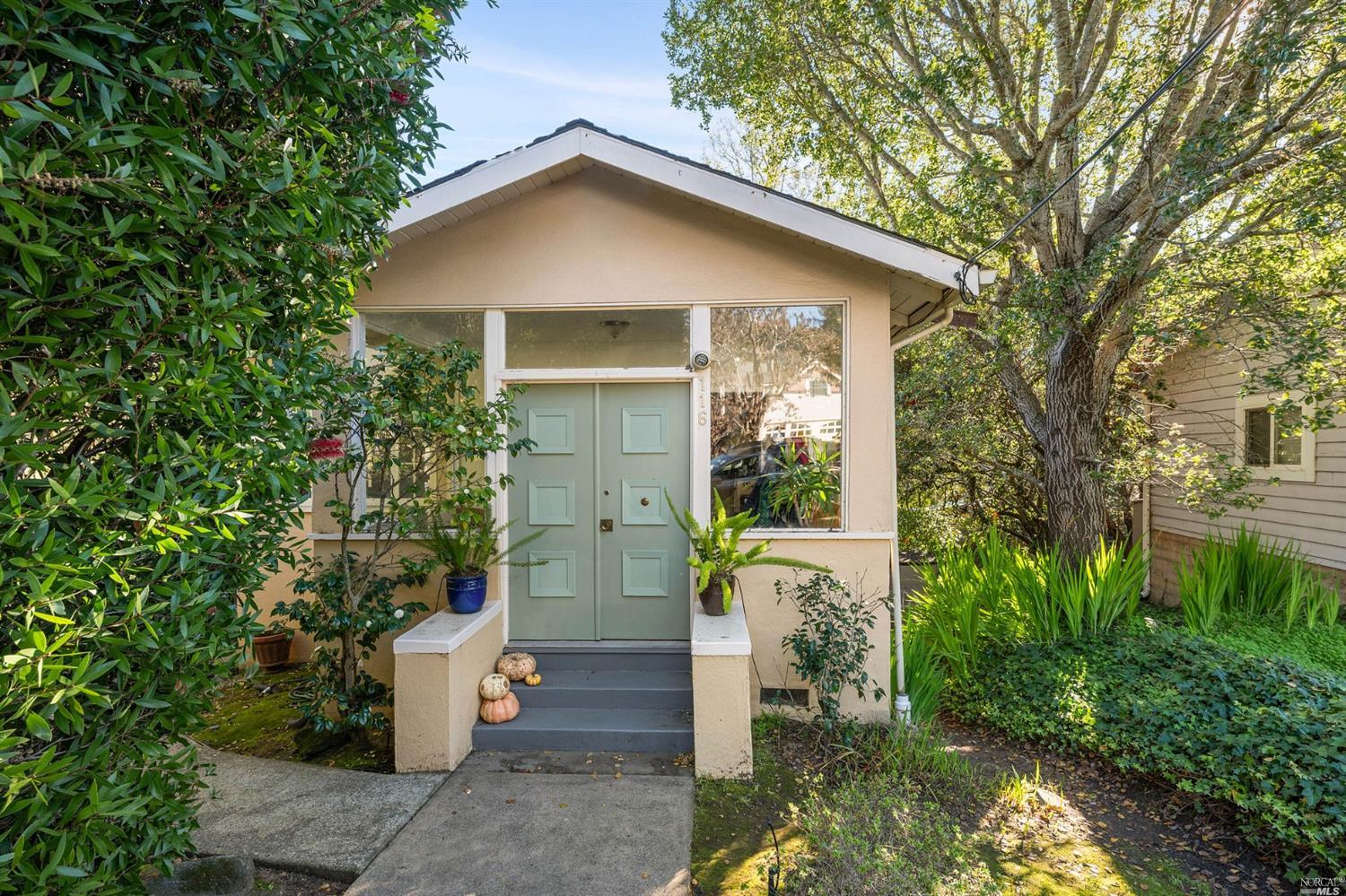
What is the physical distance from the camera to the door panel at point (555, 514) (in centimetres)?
517

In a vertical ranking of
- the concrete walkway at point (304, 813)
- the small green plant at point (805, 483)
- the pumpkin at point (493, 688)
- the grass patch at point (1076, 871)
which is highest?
the small green plant at point (805, 483)

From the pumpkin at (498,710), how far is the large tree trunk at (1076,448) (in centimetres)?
626

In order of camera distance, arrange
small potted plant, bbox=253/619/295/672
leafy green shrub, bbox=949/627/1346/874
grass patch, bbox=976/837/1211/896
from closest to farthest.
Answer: grass patch, bbox=976/837/1211/896
leafy green shrub, bbox=949/627/1346/874
small potted plant, bbox=253/619/295/672

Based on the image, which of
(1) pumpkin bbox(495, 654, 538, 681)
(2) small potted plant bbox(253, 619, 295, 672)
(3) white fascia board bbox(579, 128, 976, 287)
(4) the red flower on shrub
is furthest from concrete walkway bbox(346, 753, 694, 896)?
(3) white fascia board bbox(579, 128, 976, 287)

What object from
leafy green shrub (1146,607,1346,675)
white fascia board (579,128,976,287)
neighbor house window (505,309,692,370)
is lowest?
leafy green shrub (1146,607,1346,675)

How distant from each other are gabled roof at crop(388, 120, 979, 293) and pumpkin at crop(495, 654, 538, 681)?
3.37 meters

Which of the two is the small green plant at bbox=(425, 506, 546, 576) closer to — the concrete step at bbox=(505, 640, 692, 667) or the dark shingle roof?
the concrete step at bbox=(505, 640, 692, 667)

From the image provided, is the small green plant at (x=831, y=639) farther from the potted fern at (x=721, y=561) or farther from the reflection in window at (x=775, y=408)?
the reflection in window at (x=775, y=408)

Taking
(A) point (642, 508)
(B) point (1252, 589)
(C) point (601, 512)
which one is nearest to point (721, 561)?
(A) point (642, 508)

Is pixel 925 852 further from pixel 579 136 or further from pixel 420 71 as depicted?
pixel 579 136

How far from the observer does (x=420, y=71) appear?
2.84 metres

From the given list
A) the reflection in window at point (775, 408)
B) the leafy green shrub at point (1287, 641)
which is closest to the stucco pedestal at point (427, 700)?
the reflection in window at point (775, 408)

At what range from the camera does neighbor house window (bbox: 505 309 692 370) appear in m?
5.12

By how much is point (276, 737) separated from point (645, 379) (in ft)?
13.0
